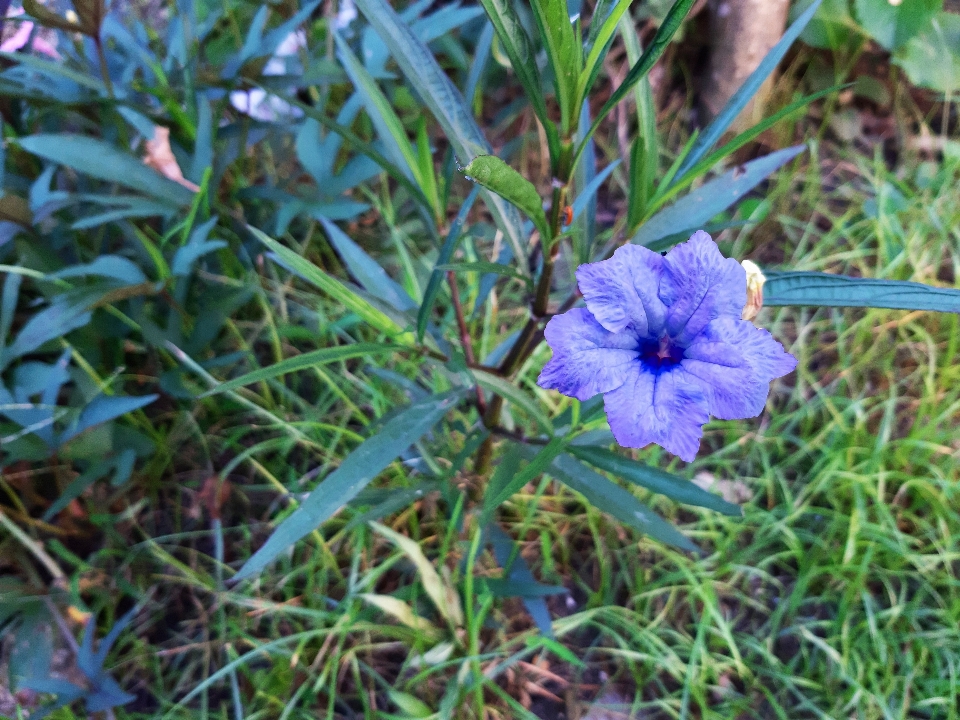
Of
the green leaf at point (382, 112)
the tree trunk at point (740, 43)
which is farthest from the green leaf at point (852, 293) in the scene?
the tree trunk at point (740, 43)

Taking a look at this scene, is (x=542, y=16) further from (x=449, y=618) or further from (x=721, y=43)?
(x=721, y=43)

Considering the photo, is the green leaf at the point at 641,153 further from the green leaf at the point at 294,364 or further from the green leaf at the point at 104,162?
the green leaf at the point at 104,162

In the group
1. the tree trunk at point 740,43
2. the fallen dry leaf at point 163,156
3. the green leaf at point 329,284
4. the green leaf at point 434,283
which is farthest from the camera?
the tree trunk at point 740,43

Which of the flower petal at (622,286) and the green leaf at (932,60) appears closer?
the flower petal at (622,286)

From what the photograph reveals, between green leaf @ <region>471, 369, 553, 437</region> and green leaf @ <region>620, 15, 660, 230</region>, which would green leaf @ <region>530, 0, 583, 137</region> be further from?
green leaf @ <region>471, 369, 553, 437</region>

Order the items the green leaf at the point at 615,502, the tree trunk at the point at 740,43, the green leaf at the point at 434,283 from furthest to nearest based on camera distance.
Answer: the tree trunk at the point at 740,43
the green leaf at the point at 615,502
the green leaf at the point at 434,283

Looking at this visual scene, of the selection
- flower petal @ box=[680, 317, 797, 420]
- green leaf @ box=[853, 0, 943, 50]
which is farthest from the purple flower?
green leaf @ box=[853, 0, 943, 50]

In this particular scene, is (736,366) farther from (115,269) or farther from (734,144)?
(115,269)

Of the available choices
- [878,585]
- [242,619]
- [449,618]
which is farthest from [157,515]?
[878,585]
